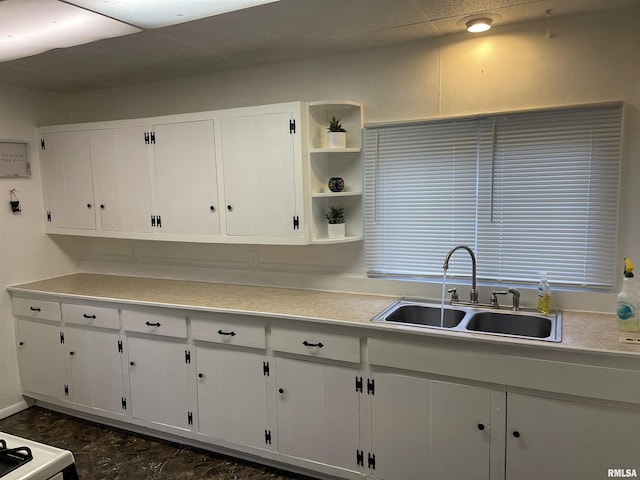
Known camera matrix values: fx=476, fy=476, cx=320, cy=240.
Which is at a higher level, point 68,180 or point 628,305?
point 68,180

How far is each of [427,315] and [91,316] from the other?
7.29 feet

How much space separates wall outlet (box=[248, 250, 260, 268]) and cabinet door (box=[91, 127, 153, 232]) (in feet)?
2.39

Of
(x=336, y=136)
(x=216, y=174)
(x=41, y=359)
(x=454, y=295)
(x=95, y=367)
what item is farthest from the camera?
(x=41, y=359)

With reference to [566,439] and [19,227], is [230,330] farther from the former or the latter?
[19,227]

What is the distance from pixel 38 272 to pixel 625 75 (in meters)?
4.16

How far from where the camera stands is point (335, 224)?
2941 mm

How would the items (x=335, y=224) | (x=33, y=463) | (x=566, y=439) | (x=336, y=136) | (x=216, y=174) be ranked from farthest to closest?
1. (x=216, y=174)
2. (x=335, y=224)
3. (x=336, y=136)
4. (x=566, y=439)
5. (x=33, y=463)

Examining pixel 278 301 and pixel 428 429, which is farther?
pixel 278 301

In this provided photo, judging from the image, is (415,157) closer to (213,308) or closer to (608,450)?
(213,308)

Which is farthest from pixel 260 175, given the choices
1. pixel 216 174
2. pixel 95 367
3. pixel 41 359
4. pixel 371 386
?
pixel 41 359

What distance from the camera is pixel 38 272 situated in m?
3.80

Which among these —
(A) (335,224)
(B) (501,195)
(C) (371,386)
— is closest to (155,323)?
(A) (335,224)

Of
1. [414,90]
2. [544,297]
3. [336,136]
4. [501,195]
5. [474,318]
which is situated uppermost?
[414,90]

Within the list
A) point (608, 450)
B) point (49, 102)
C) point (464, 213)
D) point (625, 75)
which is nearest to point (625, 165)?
point (625, 75)
